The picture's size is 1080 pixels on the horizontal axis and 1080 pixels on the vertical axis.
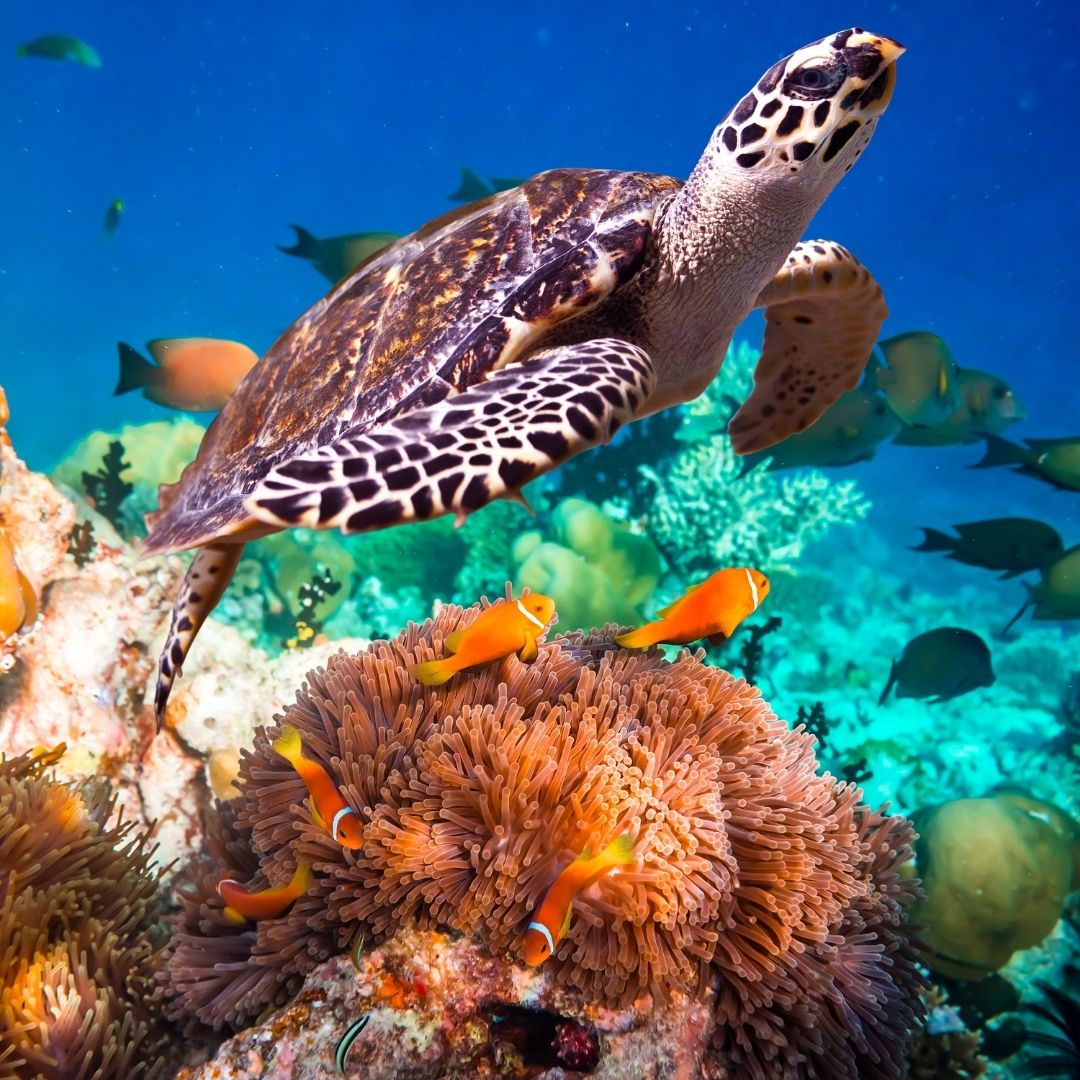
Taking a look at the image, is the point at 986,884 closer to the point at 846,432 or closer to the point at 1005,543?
the point at 1005,543

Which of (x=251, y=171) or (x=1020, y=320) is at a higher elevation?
(x=251, y=171)

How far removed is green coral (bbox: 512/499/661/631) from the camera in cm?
601

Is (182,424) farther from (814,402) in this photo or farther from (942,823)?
(942,823)

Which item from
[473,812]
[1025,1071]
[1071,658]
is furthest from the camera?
[1071,658]

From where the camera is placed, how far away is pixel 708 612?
2225 mm

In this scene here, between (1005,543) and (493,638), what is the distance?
5.48m

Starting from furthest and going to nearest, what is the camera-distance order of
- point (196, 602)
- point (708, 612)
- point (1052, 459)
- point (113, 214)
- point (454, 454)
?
point (113, 214)
point (1052, 459)
point (196, 602)
point (708, 612)
point (454, 454)

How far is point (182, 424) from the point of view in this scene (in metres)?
8.20

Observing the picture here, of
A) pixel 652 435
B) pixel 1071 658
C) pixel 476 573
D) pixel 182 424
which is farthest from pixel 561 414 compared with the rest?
pixel 1071 658

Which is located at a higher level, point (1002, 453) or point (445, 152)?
point (445, 152)

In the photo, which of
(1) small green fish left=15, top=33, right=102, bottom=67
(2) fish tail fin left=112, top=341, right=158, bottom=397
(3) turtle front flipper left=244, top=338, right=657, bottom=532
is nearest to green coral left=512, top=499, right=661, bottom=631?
(2) fish tail fin left=112, top=341, right=158, bottom=397

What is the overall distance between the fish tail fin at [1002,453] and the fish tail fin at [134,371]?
7.39 meters

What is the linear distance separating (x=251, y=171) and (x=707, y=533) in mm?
78919

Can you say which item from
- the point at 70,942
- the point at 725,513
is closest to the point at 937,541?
the point at 725,513
